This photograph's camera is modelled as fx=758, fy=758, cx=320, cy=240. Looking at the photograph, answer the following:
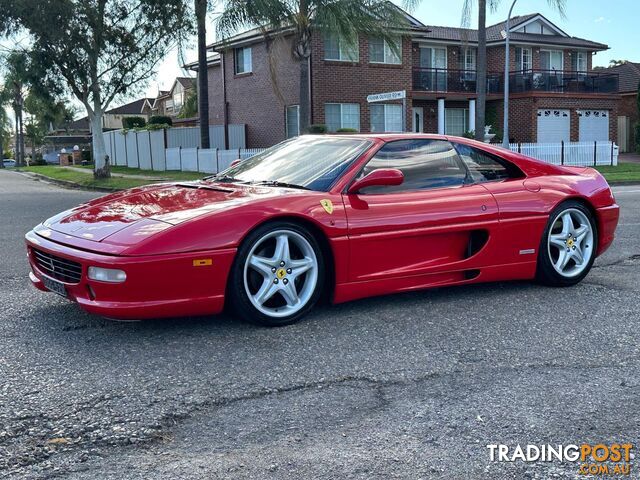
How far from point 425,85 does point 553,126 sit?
731 cm

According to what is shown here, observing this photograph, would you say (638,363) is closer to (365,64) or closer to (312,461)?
(312,461)

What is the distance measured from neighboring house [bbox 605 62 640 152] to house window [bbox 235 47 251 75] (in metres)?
23.6

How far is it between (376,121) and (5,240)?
2274 cm

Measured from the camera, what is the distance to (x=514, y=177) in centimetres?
620

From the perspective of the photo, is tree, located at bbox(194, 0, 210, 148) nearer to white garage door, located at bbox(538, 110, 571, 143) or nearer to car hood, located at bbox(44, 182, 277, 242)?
white garage door, located at bbox(538, 110, 571, 143)

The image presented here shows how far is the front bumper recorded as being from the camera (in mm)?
4387

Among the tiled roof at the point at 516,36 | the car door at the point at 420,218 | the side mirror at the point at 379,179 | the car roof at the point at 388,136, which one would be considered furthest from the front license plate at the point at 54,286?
the tiled roof at the point at 516,36

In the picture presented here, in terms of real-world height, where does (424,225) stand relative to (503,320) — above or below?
above

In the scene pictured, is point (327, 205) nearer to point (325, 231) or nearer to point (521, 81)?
point (325, 231)

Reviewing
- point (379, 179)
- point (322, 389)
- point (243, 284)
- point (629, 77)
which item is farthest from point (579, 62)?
point (322, 389)

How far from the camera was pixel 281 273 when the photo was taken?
491cm

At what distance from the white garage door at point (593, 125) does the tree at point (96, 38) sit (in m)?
21.4

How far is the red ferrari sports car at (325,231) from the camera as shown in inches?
178

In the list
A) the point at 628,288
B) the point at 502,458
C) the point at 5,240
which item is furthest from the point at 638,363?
the point at 5,240
